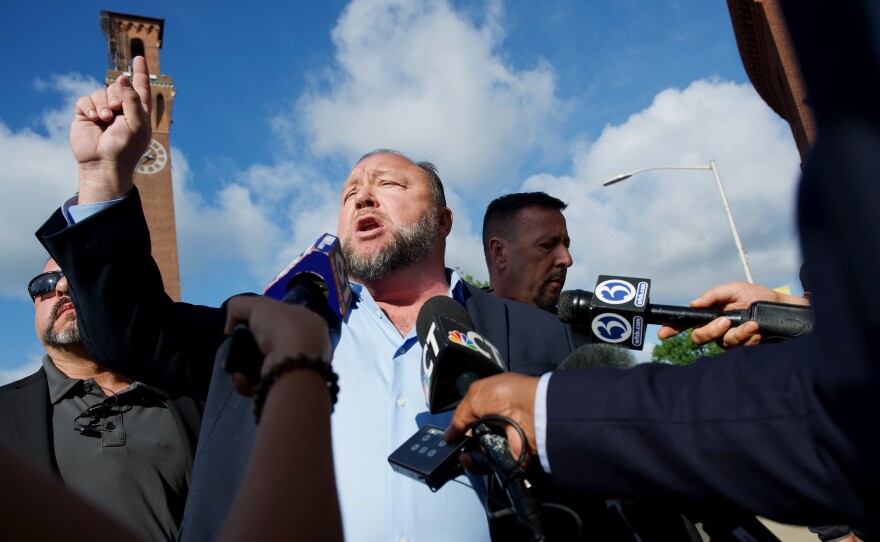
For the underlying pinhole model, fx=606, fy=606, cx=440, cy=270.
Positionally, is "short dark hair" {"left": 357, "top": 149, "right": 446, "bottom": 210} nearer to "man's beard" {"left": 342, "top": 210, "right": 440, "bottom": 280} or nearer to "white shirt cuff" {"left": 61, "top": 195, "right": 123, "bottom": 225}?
"man's beard" {"left": 342, "top": 210, "right": 440, "bottom": 280}

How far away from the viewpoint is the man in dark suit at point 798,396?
1.86 ft

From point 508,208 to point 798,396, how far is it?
155 inches

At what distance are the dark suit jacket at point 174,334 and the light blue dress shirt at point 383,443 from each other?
0.13 m

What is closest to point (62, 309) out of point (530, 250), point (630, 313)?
point (630, 313)

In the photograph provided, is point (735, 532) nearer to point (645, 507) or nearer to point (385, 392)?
point (645, 507)

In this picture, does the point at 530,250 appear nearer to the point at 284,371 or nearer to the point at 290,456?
the point at 284,371

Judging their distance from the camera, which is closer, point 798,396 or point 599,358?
point 798,396

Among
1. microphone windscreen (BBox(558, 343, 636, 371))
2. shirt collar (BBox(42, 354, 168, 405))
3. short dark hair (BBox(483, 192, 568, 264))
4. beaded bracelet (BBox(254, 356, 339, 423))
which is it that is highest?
short dark hair (BBox(483, 192, 568, 264))

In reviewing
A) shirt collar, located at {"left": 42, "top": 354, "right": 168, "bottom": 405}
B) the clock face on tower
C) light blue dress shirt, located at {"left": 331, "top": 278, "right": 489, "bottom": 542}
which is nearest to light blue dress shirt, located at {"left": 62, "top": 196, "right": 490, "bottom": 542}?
light blue dress shirt, located at {"left": 331, "top": 278, "right": 489, "bottom": 542}

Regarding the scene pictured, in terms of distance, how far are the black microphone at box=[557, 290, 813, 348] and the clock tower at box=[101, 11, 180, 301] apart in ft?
99.7

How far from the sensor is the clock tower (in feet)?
103

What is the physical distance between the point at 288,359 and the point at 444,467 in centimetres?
63

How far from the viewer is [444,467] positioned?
4.85ft

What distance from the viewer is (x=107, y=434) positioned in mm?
2799
